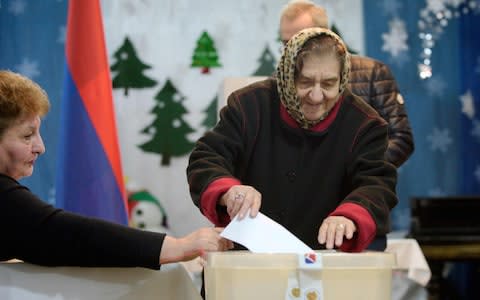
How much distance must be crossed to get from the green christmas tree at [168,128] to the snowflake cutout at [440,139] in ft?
5.79

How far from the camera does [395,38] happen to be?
5.66m

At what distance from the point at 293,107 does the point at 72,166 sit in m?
1.89

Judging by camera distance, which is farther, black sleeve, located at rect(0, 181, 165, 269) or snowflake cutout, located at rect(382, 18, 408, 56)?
snowflake cutout, located at rect(382, 18, 408, 56)

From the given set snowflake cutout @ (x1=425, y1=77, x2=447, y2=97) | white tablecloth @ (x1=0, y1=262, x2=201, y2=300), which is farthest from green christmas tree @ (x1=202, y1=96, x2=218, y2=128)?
white tablecloth @ (x1=0, y1=262, x2=201, y2=300)

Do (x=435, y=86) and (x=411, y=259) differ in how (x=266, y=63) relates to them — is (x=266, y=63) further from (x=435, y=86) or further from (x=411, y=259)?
(x=411, y=259)

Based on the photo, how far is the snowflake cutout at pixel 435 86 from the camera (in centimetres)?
570

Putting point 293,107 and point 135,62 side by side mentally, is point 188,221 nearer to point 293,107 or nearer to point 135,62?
point 135,62

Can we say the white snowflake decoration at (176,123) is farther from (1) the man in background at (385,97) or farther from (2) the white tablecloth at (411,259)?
(1) the man in background at (385,97)

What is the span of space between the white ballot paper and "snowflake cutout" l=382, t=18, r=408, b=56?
4.40 metres

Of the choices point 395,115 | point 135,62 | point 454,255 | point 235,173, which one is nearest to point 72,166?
point 395,115

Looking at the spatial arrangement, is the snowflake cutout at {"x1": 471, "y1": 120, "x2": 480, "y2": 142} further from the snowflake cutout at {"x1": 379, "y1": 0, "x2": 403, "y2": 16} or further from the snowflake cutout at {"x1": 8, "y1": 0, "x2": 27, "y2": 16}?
the snowflake cutout at {"x1": 8, "y1": 0, "x2": 27, "y2": 16}

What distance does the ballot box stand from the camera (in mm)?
1280

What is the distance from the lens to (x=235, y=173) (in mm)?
1866

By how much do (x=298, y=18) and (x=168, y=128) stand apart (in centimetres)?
264
